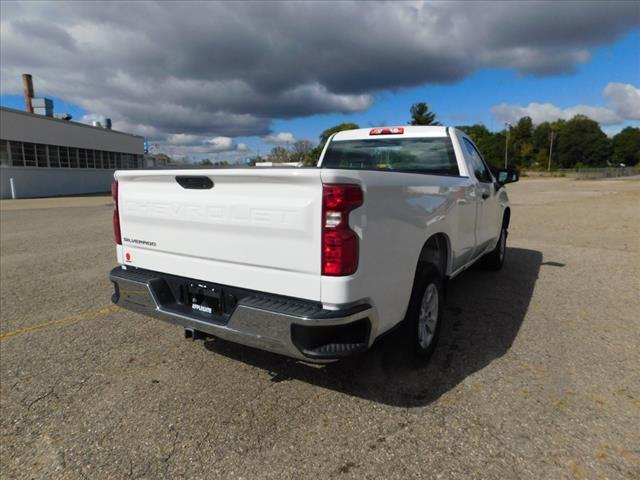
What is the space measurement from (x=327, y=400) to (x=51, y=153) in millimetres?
32736

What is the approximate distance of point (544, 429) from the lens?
2645mm

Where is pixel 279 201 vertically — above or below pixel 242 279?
above

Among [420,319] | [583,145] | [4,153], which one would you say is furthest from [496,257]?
[583,145]

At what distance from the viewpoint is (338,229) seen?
2.33m

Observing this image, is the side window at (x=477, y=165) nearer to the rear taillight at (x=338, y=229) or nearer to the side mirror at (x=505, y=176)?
the side mirror at (x=505, y=176)

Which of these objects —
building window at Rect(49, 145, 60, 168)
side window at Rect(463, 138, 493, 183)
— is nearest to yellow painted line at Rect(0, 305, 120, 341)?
side window at Rect(463, 138, 493, 183)

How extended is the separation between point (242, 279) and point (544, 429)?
2082 millimetres

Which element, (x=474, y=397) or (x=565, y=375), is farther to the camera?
(x=565, y=375)

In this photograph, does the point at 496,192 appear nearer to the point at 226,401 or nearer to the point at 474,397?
the point at 474,397

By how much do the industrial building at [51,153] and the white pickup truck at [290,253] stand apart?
2797cm

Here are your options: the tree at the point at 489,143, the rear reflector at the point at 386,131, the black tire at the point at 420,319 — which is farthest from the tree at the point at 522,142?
the black tire at the point at 420,319

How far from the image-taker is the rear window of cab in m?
4.59

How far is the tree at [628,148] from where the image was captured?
115 meters

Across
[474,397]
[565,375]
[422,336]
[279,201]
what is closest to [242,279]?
[279,201]
